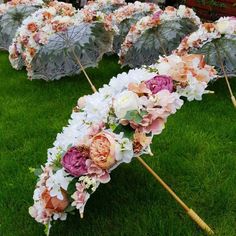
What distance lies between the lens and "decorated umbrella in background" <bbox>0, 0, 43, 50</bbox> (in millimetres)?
8508

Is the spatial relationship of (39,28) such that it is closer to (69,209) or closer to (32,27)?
(32,27)

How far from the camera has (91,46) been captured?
635cm

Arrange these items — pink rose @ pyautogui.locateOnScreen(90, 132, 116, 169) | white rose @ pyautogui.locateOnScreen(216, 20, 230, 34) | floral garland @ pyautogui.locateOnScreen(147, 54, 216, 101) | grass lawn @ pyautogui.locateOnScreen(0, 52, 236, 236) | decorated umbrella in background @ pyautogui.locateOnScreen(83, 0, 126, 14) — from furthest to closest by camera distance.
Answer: decorated umbrella in background @ pyautogui.locateOnScreen(83, 0, 126, 14) → white rose @ pyautogui.locateOnScreen(216, 20, 230, 34) → grass lawn @ pyautogui.locateOnScreen(0, 52, 236, 236) → floral garland @ pyautogui.locateOnScreen(147, 54, 216, 101) → pink rose @ pyautogui.locateOnScreen(90, 132, 116, 169)

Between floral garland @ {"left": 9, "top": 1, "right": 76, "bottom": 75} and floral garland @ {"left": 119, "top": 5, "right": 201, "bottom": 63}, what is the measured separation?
2.47ft

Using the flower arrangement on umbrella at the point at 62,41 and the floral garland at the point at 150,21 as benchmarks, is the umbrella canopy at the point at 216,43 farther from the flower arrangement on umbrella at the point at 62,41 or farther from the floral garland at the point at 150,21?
the flower arrangement on umbrella at the point at 62,41

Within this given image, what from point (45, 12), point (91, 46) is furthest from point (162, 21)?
point (45, 12)

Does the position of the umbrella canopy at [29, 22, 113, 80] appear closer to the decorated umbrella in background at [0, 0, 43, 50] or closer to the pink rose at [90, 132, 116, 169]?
the decorated umbrella in background at [0, 0, 43, 50]

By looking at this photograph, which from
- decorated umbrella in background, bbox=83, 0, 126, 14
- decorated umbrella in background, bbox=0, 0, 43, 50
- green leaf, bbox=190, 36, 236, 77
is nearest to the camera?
green leaf, bbox=190, 36, 236, 77

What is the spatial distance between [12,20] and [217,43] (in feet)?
14.1

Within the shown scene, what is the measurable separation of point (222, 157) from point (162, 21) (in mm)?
2530

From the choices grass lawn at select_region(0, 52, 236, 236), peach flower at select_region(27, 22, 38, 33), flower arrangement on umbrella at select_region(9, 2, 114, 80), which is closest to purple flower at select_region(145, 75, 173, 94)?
grass lawn at select_region(0, 52, 236, 236)

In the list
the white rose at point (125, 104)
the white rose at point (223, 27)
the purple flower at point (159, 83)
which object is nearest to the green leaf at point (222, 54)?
the white rose at point (223, 27)

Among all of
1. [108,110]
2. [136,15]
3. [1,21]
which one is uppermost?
[108,110]

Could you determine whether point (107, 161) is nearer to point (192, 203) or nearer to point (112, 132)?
point (112, 132)
